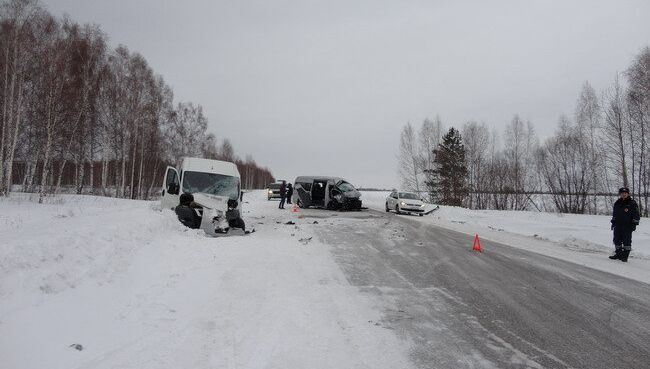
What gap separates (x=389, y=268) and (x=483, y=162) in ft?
140

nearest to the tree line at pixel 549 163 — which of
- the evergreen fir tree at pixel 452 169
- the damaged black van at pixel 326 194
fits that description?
the evergreen fir tree at pixel 452 169

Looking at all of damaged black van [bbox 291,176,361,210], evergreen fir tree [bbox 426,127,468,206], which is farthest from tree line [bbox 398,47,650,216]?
damaged black van [bbox 291,176,361,210]

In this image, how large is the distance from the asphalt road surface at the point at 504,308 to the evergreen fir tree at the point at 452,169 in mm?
30320

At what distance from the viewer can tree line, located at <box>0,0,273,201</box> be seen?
20203mm

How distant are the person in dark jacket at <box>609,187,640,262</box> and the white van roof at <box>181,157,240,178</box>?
461 inches

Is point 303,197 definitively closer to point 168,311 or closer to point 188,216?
point 188,216

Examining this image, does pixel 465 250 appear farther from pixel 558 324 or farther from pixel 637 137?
pixel 637 137

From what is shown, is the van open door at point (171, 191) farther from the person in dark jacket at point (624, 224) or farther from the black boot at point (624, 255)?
the black boot at point (624, 255)

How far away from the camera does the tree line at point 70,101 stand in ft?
66.3

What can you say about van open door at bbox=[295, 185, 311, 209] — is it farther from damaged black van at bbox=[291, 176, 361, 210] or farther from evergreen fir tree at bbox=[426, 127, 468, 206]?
evergreen fir tree at bbox=[426, 127, 468, 206]

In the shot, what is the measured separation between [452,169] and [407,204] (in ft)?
57.0

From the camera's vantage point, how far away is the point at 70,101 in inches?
907

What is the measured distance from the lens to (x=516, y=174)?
140 feet

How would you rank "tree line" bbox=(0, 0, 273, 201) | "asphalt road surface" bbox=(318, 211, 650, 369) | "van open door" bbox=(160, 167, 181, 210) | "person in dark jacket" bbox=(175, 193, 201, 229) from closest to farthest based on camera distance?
"asphalt road surface" bbox=(318, 211, 650, 369)
"person in dark jacket" bbox=(175, 193, 201, 229)
"van open door" bbox=(160, 167, 181, 210)
"tree line" bbox=(0, 0, 273, 201)
